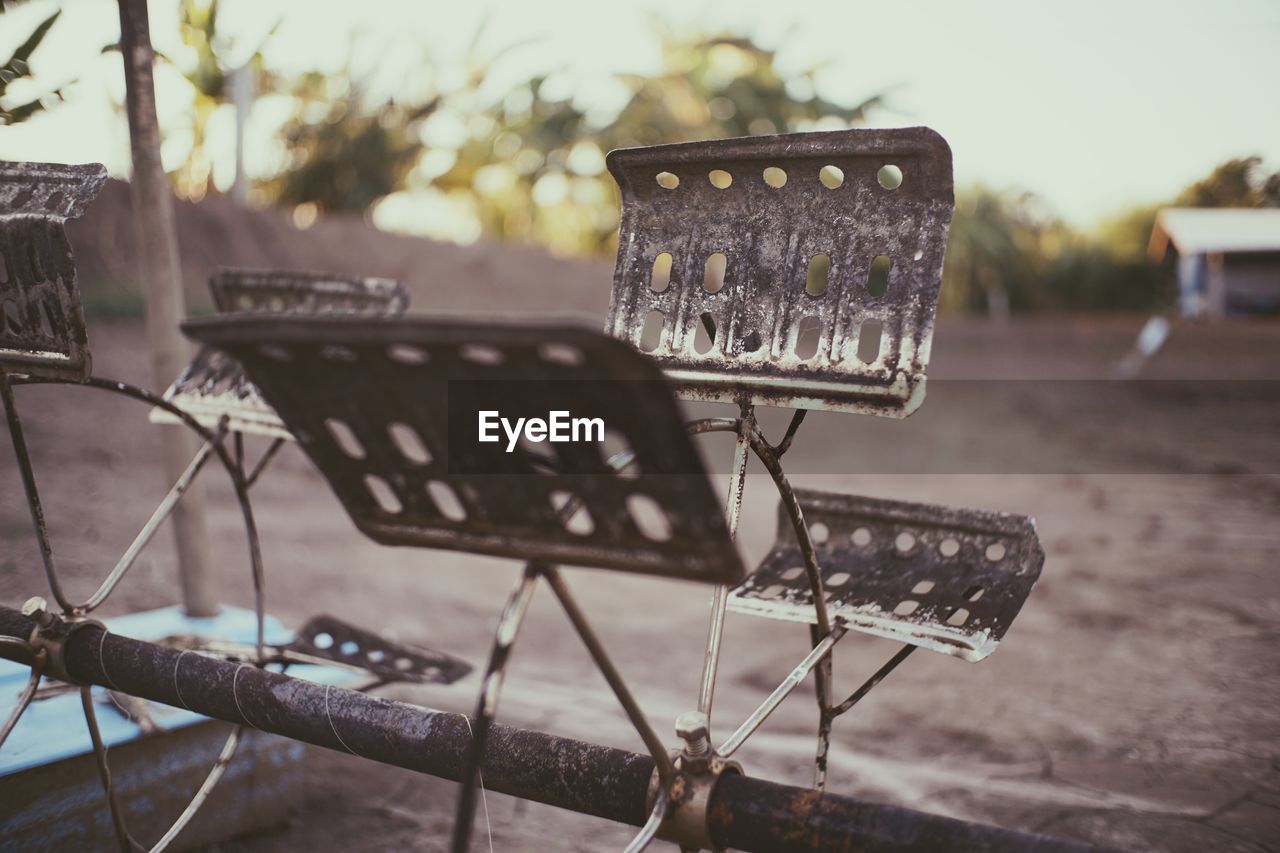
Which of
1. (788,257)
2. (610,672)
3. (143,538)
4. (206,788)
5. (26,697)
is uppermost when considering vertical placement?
(788,257)

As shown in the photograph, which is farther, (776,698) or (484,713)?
(776,698)

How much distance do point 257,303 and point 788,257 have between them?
1775 millimetres

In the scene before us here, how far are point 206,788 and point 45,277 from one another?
128cm

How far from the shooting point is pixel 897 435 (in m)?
12.4

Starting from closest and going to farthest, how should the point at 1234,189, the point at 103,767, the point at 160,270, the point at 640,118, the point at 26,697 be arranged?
the point at 26,697 < the point at 103,767 < the point at 160,270 < the point at 640,118 < the point at 1234,189

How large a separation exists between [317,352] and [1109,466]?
10489 millimetres

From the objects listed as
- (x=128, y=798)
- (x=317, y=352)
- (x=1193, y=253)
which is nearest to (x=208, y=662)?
(x=128, y=798)

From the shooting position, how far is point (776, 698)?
6.19 feet

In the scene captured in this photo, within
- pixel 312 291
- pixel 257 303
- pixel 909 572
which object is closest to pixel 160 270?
pixel 257 303

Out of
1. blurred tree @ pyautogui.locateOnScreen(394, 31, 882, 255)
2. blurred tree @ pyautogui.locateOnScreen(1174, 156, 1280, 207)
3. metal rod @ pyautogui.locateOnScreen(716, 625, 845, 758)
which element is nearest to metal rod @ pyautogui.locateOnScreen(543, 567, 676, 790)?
metal rod @ pyautogui.locateOnScreen(716, 625, 845, 758)

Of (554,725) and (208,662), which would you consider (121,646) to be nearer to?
(208,662)

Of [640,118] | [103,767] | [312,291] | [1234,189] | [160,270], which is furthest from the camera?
[1234,189]

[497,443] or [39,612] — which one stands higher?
[497,443]

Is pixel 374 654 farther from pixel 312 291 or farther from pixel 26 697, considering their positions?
pixel 312 291
